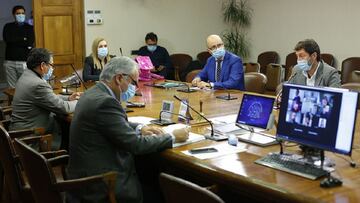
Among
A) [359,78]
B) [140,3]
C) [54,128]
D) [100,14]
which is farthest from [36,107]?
[140,3]

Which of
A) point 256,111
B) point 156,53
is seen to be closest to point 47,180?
point 256,111

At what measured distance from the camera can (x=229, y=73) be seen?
16.9 ft

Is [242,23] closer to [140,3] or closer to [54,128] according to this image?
[140,3]

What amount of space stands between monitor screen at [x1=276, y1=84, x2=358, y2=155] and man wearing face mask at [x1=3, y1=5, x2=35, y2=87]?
17.0 ft

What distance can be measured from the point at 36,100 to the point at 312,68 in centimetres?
225

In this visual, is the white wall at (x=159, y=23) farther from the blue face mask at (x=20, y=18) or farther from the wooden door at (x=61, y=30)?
the blue face mask at (x=20, y=18)

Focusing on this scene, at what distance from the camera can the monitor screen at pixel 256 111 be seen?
9.22 ft

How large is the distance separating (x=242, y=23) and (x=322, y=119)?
686 centimetres

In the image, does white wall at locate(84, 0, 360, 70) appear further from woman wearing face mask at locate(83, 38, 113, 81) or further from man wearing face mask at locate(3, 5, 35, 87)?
woman wearing face mask at locate(83, 38, 113, 81)

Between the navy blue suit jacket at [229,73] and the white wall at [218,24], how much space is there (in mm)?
2782

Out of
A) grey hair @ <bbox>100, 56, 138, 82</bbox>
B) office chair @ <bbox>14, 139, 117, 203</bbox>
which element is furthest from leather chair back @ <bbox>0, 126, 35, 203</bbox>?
grey hair @ <bbox>100, 56, 138, 82</bbox>

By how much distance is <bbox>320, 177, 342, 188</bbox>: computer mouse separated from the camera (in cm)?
200

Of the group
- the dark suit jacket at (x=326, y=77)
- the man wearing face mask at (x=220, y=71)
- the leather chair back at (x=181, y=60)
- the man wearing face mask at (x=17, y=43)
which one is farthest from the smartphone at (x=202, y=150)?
the leather chair back at (x=181, y=60)

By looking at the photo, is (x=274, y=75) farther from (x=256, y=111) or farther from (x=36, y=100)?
(x=256, y=111)
